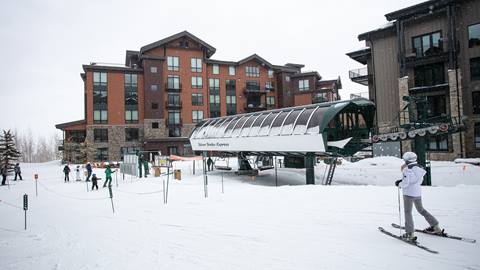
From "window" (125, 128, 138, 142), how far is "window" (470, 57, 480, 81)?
45851 mm

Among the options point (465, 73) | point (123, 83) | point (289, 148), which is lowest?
point (289, 148)

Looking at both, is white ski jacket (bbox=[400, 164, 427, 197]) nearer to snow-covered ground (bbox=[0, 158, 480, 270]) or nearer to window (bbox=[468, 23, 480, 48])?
snow-covered ground (bbox=[0, 158, 480, 270])

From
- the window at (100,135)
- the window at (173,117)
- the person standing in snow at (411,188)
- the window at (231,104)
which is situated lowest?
the person standing in snow at (411,188)

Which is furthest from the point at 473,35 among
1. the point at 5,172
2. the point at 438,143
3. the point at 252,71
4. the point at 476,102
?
the point at 5,172

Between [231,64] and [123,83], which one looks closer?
[123,83]

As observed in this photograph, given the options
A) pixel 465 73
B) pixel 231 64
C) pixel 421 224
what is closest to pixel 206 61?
pixel 231 64

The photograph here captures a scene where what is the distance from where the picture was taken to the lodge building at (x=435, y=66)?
26.6 metres

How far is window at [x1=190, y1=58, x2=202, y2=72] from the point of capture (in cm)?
5303

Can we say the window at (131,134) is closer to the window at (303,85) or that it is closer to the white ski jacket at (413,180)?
the window at (303,85)

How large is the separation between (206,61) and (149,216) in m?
47.2

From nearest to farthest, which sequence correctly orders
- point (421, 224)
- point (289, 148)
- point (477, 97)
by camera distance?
point (421, 224)
point (289, 148)
point (477, 97)

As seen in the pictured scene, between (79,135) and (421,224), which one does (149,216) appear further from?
(79,135)

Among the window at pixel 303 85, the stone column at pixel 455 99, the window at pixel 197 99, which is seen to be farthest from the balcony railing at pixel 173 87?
the stone column at pixel 455 99

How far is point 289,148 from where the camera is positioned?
18.1 m
